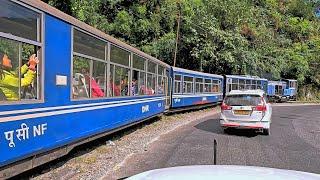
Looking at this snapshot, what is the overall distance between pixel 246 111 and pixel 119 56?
18.9 feet

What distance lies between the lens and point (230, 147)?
1237 cm

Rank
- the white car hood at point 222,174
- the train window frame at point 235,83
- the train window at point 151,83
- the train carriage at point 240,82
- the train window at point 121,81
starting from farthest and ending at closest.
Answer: the train window frame at point 235,83 → the train carriage at point 240,82 → the train window at point 151,83 → the train window at point 121,81 → the white car hood at point 222,174

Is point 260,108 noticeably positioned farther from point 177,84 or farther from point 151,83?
point 177,84

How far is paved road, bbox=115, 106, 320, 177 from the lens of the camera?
9.69 metres

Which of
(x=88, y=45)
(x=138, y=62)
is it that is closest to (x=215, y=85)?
(x=138, y=62)

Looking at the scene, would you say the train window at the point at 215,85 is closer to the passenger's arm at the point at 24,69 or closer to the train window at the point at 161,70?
the train window at the point at 161,70

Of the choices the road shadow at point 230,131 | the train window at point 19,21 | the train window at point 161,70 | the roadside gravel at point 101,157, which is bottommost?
the road shadow at point 230,131

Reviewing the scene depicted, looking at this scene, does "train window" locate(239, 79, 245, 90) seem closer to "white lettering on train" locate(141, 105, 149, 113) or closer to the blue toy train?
"white lettering on train" locate(141, 105, 149, 113)

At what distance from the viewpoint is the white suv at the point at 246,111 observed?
51.2 ft

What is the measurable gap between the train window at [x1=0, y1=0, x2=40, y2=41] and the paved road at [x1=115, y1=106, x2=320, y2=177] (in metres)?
3.10

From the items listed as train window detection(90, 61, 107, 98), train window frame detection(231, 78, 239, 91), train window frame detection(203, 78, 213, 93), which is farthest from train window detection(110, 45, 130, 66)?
train window frame detection(231, 78, 239, 91)

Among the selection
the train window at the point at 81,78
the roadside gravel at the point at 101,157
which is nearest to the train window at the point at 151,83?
the roadside gravel at the point at 101,157

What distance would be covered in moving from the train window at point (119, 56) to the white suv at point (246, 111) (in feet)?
→ 15.9

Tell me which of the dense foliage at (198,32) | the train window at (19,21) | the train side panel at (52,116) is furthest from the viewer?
the dense foliage at (198,32)
